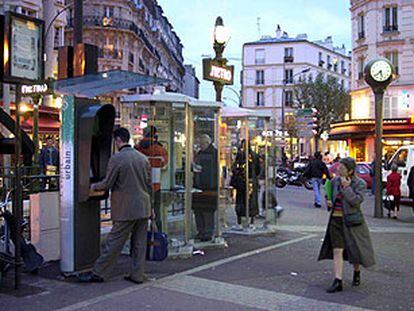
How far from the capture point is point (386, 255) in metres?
8.70

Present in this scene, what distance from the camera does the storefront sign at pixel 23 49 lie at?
21.0 ft

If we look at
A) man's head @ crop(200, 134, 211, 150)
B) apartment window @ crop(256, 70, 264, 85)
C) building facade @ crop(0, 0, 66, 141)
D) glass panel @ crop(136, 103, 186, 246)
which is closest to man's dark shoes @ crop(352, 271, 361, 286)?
glass panel @ crop(136, 103, 186, 246)

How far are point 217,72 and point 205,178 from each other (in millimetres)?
3265

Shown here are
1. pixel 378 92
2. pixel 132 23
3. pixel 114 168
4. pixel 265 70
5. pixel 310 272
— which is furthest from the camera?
pixel 265 70

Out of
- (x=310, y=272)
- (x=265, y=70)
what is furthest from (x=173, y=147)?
(x=265, y=70)

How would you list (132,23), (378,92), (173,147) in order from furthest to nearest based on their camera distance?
(132,23) < (378,92) < (173,147)

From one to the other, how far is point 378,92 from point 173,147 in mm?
7219

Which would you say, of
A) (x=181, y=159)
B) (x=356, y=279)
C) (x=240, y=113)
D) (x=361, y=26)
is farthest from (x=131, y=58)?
(x=356, y=279)

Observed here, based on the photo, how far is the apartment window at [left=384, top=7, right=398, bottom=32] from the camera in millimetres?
36031

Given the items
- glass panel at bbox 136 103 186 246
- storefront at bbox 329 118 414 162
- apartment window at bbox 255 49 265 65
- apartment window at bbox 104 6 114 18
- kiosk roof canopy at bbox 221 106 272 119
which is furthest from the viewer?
apartment window at bbox 255 49 265 65

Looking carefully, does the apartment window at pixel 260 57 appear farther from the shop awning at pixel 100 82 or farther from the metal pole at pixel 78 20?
the shop awning at pixel 100 82

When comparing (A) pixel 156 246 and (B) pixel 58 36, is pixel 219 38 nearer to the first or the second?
(A) pixel 156 246

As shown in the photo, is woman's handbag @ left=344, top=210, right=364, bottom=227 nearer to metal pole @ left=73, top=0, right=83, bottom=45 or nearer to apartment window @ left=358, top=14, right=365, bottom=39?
metal pole @ left=73, top=0, right=83, bottom=45

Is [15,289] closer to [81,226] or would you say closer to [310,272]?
[81,226]
